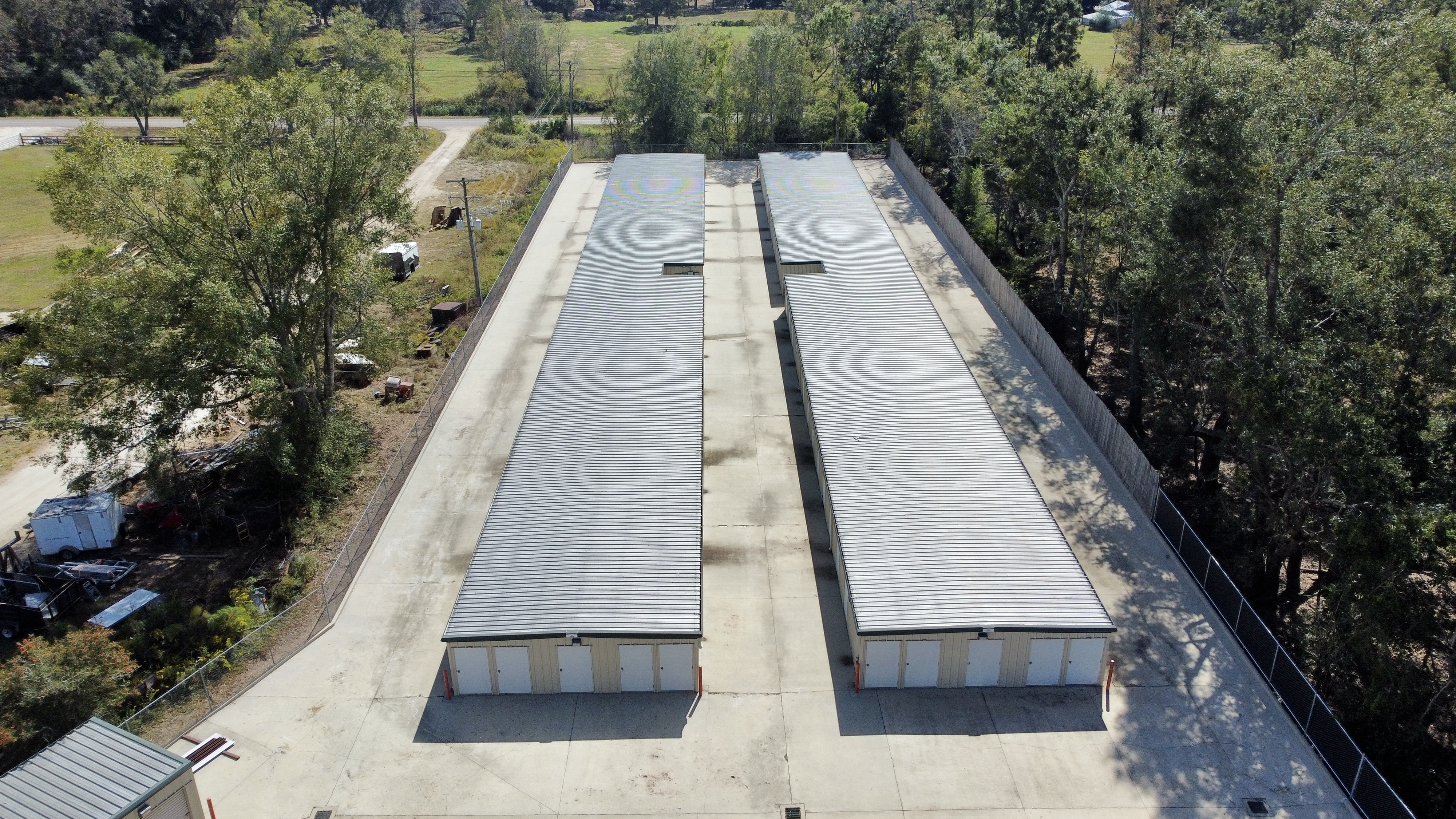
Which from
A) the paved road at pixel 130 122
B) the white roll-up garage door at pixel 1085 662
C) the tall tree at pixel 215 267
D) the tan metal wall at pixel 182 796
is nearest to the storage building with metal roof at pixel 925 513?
the white roll-up garage door at pixel 1085 662

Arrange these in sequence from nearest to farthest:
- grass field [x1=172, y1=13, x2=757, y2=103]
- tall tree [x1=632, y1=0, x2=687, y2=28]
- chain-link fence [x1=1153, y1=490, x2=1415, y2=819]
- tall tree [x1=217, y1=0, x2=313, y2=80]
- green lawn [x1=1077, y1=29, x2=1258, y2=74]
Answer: chain-link fence [x1=1153, y1=490, x2=1415, y2=819]
tall tree [x1=217, y1=0, x2=313, y2=80]
green lawn [x1=1077, y1=29, x2=1258, y2=74]
grass field [x1=172, y1=13, x2=757, y2=103]
tall tree [x1=632, y1=0, x2=687, y2=28]

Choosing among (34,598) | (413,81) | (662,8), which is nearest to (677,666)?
(34,598)

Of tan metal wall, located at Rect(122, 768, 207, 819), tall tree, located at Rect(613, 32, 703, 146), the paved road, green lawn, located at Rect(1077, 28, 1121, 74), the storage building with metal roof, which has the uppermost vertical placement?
green lawn, located at Rect(1077, 28, 1121, 74)

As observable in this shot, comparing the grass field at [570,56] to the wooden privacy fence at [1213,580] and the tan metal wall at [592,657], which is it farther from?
the tan metal wall at [592,657]

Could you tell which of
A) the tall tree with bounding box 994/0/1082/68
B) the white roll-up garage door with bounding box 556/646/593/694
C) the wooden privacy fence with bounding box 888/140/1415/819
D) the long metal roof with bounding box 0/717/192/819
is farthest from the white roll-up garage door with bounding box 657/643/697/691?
the tall tree with bounding box 994/0/1082/68

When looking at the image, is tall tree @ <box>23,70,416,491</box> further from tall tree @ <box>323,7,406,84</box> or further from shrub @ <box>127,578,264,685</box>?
tall tree @ <box>323,7,406,84</box>
